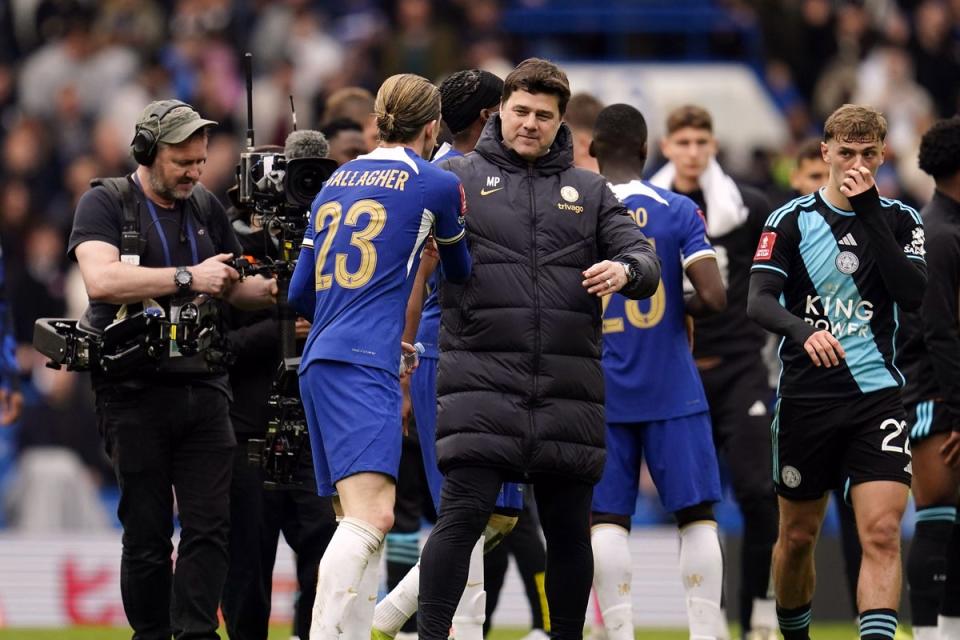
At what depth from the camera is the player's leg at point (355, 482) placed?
7242mm

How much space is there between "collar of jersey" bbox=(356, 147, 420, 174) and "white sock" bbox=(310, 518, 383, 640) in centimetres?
143

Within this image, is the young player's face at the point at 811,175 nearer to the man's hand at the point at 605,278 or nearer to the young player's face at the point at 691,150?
the young player's face at the point at 691,150

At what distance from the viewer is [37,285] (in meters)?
17.0

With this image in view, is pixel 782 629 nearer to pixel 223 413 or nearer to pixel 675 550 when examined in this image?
pixel 223 413

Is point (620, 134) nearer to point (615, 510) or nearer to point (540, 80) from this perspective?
point (540, 80)

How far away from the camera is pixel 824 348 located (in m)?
7.82

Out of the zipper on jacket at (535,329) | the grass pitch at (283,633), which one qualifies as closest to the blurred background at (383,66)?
the grass pitch at (283,633)

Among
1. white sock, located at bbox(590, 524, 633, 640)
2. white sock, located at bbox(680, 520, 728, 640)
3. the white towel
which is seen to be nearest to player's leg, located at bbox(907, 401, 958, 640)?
white sock, located at bbox(680, 520, 728, 640)

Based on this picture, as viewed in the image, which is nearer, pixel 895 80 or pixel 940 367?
pixel 940 367

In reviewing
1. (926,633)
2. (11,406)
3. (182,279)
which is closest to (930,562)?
(926,633)

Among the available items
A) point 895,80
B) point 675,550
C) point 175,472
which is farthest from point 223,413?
point 895,80

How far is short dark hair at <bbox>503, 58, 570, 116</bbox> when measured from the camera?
7.63 meters

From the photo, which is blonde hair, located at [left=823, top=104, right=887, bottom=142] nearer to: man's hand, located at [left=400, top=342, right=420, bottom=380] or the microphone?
man's hand, located at [left=400, top=342, right=420, bottom=380]

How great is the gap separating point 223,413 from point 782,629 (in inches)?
108
